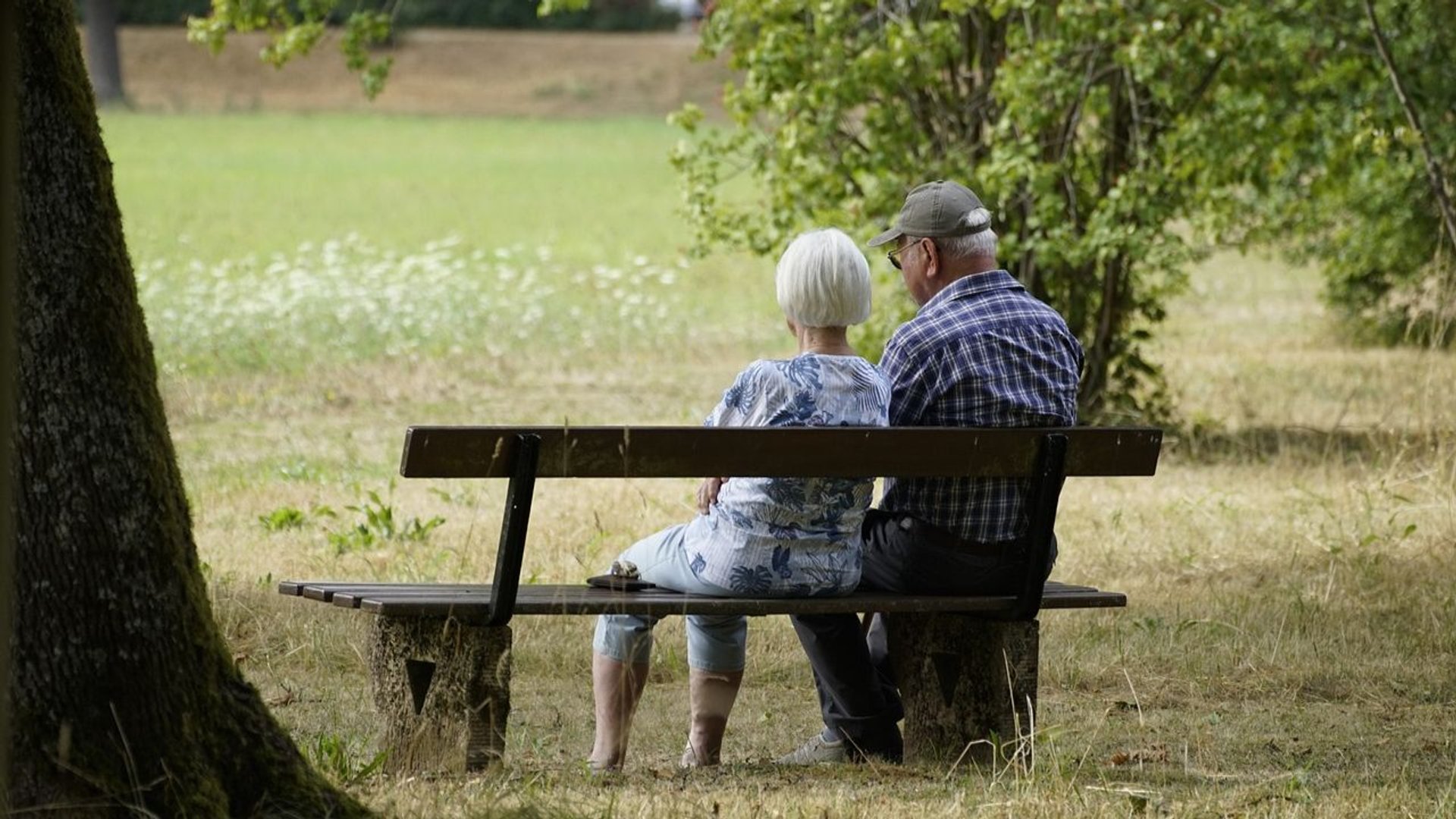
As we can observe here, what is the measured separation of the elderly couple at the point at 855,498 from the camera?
5090mm

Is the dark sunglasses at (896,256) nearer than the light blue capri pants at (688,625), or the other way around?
the light blue capri pants at (688,625)

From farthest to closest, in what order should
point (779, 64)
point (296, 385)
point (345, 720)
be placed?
point (296, 385) → point (779, 64) → point (345, 720)

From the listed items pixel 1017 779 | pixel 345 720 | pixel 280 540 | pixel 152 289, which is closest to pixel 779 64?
pixel 280 540

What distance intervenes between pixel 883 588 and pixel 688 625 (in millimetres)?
523

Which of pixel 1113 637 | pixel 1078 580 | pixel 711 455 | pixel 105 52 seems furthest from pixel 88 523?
pixel 105 52

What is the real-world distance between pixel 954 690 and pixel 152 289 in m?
19.1

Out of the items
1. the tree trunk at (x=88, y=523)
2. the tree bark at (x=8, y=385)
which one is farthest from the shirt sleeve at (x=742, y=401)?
the tree bark at (x=8, y=385)

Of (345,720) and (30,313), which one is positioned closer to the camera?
(30,313)

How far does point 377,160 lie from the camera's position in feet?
148

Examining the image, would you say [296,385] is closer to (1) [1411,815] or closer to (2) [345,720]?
(2) [345,720]

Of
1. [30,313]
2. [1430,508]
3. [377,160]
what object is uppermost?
[30,313]

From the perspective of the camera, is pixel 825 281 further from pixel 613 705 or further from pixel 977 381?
pixel 613 705

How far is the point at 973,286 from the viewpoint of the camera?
540 centimetres

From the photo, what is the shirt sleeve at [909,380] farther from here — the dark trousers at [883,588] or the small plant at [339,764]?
the small plant at [339,764]
